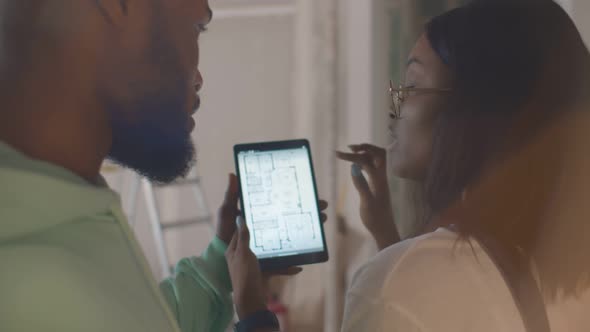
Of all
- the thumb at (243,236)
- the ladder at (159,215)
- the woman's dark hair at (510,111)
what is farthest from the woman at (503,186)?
the ladder at (159,215)

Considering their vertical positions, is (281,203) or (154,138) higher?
(154,138)

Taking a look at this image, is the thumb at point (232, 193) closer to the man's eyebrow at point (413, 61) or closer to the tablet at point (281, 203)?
the tablet at point (281, 203)

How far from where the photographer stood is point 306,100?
2.42 m

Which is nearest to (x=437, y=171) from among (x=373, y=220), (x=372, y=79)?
(x=373, y=220)

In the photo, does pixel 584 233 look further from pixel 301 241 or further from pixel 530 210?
pixel 301 241

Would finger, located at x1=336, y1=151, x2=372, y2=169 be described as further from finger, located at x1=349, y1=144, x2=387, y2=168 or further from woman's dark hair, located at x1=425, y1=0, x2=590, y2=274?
woman's dark hair, located at x1=425, y1=0, x2=590, y2=274

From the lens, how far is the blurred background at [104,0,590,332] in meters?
1.88

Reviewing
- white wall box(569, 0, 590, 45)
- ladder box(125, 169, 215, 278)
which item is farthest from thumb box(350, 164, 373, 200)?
ladder box(125, 169, 215, 278)

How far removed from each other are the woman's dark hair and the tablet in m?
0.36

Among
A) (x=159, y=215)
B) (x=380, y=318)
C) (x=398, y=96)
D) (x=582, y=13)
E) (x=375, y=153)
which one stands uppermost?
(x=582, y=13)

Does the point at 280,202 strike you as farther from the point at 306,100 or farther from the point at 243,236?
the point at 306,100

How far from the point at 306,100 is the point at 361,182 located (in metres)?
1.51

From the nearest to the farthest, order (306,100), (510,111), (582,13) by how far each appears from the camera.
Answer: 1. (510,111)
2. (582,13)
3. (306,100)

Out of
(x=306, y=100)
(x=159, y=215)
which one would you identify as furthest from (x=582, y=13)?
(x=159, y=215)
